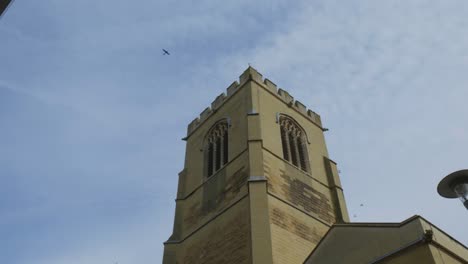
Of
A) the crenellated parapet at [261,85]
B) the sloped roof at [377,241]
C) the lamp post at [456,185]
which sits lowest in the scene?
the lamp post at [456,185]

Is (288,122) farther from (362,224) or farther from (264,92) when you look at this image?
(362,224)

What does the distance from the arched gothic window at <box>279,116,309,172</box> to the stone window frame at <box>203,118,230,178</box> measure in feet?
8.28

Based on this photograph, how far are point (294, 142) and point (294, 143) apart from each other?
0.30 feet

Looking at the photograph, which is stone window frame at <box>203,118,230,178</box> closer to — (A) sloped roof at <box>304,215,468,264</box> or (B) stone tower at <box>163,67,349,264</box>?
(B) stone tower at <box>163,67,349,264</box>

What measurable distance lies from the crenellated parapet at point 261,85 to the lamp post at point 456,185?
1341 centimetres

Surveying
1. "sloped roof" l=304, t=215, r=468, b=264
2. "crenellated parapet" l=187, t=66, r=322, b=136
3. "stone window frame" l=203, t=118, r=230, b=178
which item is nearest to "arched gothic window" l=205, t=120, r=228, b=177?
"stone window frame" l=203, t=118, r=230, b=178

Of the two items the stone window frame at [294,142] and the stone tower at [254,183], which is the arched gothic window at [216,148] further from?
the stone window frame at [294,142]

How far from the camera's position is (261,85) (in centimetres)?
1952

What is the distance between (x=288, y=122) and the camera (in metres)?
19.5

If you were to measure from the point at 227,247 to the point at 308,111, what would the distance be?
1070 cm

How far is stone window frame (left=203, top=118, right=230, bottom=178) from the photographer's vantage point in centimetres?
1784

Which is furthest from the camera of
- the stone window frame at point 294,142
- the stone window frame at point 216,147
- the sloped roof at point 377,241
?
the stone window frame at point 216,147

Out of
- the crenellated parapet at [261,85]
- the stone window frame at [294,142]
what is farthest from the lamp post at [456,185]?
the crenellated parapet at [261,85]

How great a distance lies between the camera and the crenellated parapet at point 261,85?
1983 centimetres
